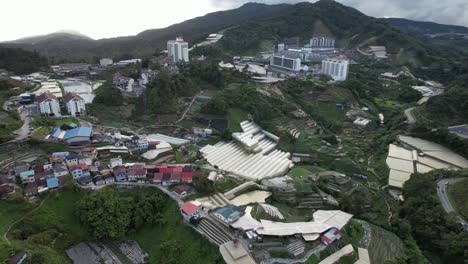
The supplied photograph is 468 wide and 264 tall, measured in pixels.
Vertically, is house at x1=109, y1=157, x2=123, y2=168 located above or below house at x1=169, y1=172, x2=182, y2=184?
above

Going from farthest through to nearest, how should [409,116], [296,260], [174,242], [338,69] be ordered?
[338,69] → [409,116] → [174,242] → [296,260]

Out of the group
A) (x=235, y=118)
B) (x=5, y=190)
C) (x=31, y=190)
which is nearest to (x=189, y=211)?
(x=31, y=190)

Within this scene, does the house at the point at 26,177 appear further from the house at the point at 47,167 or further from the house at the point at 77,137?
the house at the point at 77,137

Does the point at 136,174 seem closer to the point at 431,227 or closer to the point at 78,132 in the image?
the point at 78,132

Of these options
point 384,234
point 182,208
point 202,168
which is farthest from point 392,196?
point 182,208

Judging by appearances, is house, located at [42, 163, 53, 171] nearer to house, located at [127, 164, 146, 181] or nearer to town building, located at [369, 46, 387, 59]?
house, located at [127, 164, 146, 181]

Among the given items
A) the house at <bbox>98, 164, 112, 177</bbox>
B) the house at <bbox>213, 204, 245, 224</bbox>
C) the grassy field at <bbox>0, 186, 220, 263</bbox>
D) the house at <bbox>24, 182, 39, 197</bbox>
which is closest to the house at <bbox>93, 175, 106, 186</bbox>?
the house at <bbox>98, 164, 112, 177</bbox>


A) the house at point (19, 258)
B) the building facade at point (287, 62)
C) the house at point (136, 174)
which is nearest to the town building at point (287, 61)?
the building facade at point (287, 62)
